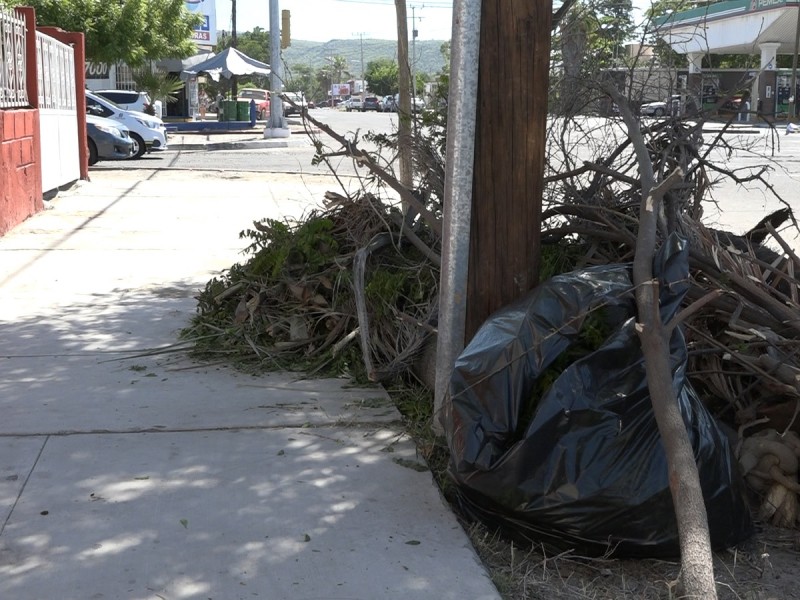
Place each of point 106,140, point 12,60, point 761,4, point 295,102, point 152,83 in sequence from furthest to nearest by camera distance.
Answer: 1. point 761,4
2. point 152,83
3. point 106,140
4. point 12,60
5. point 295,102

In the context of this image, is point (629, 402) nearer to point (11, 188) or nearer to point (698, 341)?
point (698, 341)

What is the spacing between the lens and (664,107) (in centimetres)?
527

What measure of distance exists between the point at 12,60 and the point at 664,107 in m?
9.10

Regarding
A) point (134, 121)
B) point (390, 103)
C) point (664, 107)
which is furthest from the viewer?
point (134, 121)

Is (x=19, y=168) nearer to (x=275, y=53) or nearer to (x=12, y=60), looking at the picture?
(x=12, y=60)

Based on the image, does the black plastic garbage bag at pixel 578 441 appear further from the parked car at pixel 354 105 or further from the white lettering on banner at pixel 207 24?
the parked car at pixel 354 105

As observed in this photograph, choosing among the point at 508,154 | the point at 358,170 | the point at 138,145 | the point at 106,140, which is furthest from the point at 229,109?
the point at 508,154

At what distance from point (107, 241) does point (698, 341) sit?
7.43m

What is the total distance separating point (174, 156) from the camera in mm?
24062

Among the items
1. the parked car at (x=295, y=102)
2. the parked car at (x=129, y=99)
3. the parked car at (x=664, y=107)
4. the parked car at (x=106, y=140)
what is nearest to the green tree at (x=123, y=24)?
the parked car at (x=129, y=99)

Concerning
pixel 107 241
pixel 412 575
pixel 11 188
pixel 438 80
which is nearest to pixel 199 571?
pixel 412 575

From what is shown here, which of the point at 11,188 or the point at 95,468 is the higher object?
the point at 11,188

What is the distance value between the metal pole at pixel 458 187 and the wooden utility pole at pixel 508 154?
2.7 inches

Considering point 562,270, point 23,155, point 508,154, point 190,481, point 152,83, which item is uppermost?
point 152,83
